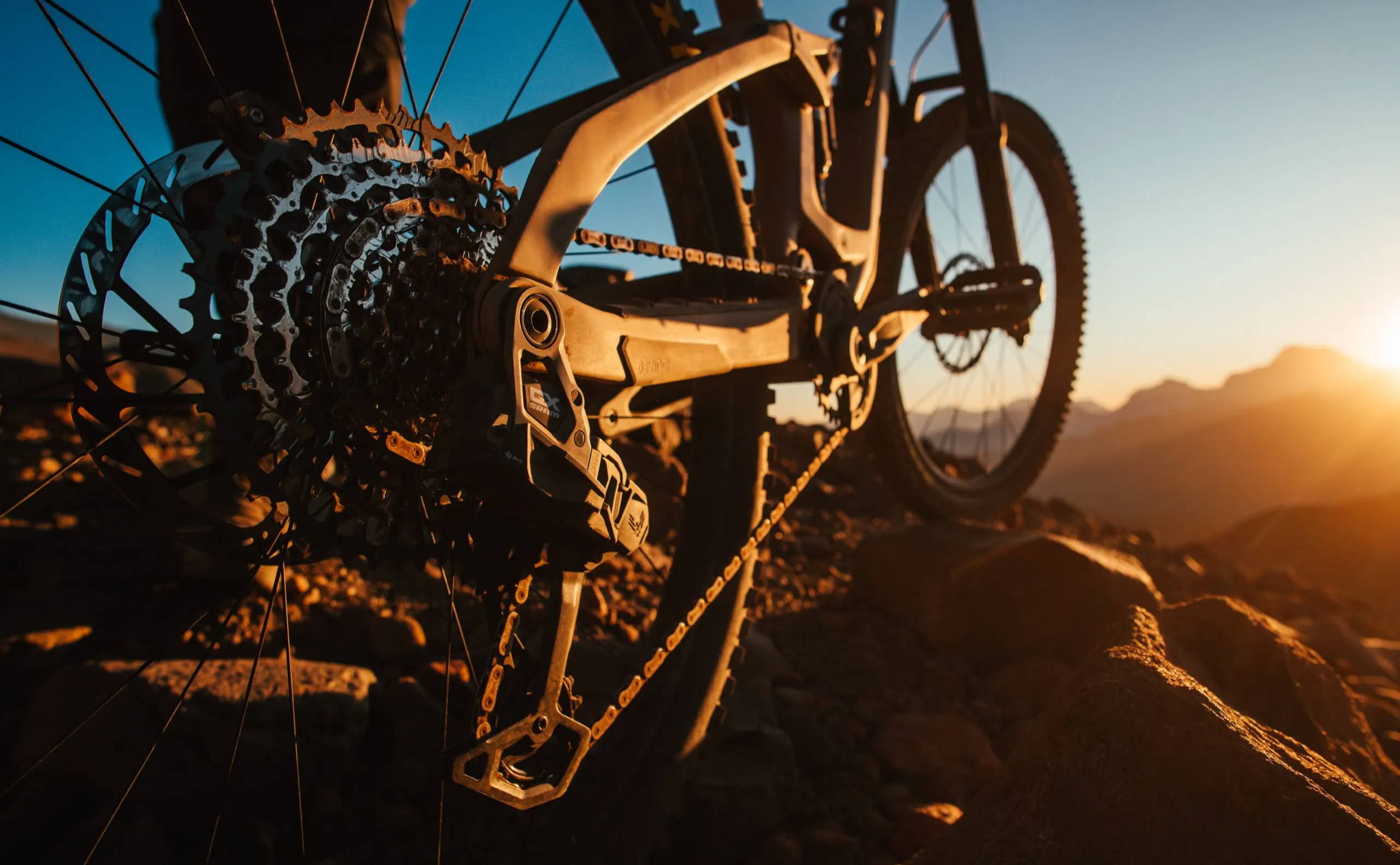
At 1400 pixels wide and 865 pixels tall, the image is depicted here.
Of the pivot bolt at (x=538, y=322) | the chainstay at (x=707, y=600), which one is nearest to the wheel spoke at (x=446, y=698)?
the chainstay at (x=707, y=600)

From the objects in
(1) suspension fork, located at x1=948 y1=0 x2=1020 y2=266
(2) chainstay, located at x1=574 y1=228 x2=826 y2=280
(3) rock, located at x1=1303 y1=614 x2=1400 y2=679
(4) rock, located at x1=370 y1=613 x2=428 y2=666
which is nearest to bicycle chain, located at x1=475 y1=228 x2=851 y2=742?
(2) chainstay, located at x1=574 y1=228 x2=826 y2=280

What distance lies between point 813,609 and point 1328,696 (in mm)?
1350

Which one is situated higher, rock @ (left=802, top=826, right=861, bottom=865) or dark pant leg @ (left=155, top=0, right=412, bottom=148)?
dark pant leg @ (left=155, top=0, right=412, bottom=148)

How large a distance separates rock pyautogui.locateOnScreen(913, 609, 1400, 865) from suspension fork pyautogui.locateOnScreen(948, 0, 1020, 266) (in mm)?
1742

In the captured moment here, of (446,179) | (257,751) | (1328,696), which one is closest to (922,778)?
(1328,696)

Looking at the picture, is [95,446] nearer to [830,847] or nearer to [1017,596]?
[830,847]

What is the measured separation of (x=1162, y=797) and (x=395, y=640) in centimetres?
155

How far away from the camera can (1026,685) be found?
93.3 inches

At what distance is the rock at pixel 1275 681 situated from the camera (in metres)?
1.81

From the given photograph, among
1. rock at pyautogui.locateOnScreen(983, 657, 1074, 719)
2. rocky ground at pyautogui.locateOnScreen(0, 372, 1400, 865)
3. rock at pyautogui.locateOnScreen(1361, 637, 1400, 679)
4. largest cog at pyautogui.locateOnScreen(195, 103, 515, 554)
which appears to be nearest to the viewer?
largest cog at pyautogui.locateOnScreen(195, 103, 515, 554)

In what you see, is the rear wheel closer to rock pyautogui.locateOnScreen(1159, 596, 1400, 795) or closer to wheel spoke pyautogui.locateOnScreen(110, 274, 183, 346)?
wheel spoke pyautogui.locateOnScreen(110, 274, 183, 346)

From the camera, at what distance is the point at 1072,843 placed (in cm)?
117

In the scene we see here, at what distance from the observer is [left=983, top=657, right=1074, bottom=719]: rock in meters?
2.30

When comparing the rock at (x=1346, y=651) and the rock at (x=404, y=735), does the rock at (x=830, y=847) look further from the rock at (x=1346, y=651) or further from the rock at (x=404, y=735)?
the rock at (x=1346, y=651)
